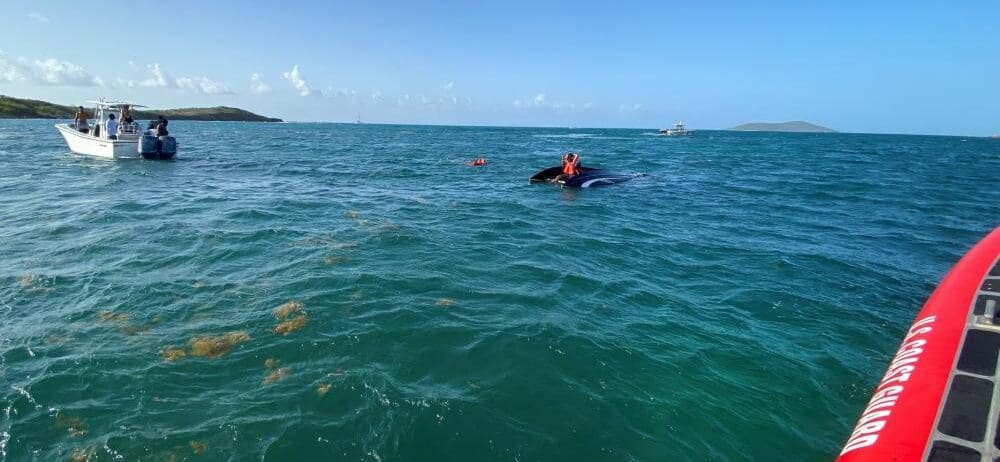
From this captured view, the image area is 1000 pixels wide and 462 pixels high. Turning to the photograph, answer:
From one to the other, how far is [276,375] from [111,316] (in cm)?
385

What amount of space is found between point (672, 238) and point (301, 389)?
12169 millimetres

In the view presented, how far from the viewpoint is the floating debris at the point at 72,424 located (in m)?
5.26

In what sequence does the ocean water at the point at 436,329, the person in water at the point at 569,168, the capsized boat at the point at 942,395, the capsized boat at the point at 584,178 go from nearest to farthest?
1. the capsized boat at the point at 942,395
2. the ocean water at the point at 436,329
3. the capsized boat at the point at 584,178
4. the person in water at the point at 569,168

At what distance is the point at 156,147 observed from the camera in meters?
29.6

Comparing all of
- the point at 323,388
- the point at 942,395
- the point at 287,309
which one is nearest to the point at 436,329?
the point at 323,388

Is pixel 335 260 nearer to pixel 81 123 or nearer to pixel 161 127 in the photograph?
pixel 161 127

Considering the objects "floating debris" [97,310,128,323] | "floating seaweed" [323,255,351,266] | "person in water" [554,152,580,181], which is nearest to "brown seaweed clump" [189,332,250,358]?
"floating debris" [97,310,128,323]

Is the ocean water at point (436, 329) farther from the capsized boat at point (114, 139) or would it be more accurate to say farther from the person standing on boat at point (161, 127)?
the person standing on boat at point (161, 127)

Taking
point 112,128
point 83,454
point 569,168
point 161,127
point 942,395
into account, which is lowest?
point 83,454

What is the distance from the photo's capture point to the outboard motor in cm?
2872

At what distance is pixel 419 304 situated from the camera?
8969 millimetres

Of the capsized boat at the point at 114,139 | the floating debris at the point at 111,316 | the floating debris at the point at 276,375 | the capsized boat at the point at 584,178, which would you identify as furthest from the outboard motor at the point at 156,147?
the floating debris at the point at 276,375

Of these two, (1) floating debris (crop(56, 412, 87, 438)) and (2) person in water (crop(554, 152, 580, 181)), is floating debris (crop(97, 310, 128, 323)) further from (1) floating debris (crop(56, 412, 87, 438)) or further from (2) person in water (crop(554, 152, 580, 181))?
(2) person in water (crop(554, 152, 580, 181))

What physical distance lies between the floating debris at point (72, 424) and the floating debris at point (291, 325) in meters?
2.56
